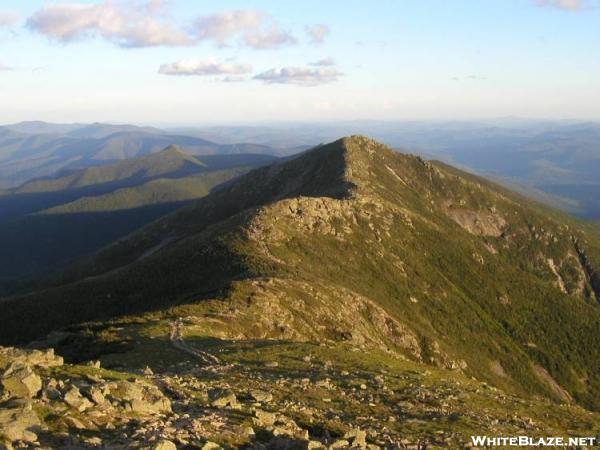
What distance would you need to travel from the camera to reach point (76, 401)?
75.3ft

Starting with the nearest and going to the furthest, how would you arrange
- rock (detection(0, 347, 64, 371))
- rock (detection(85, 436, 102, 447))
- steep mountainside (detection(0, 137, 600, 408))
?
1. rock (detection(85, 436, 102, 447))
2. rock (detection(0, 347, 64, 371))
3. steep mountainside (detection(0, 137, 600, 408))

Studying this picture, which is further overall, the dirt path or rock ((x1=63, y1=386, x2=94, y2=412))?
the dirt path

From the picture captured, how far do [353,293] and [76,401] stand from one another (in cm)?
8195

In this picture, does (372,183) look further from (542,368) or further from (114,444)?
(114,444)

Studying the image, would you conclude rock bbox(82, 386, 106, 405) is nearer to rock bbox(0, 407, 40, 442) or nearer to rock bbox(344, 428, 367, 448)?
rock bbox(0, 407, 40, 442)

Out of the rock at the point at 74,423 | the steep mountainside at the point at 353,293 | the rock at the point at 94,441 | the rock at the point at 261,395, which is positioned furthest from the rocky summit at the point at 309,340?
the steep mountainside at the point at 353,293

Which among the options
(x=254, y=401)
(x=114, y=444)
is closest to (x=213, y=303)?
(x=254, y=401)

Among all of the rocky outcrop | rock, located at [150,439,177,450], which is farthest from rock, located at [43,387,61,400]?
rock, located at [150,439,177,450]

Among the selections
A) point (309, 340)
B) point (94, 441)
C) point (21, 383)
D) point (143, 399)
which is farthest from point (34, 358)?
point (309, 340)

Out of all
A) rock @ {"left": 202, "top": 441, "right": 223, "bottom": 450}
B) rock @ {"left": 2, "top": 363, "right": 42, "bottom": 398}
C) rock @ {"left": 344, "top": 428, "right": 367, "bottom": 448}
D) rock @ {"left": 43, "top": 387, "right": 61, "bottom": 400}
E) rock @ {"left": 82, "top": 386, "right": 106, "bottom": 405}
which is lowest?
rock @ {"left": 344, "top": 428, "right": 367, "bottom": 448}

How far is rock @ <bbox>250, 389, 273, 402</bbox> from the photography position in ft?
102

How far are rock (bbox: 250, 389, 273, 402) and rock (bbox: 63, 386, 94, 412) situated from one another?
10506mm

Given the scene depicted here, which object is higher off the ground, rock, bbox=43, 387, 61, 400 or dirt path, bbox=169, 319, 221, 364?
rock, bbox=43, 387, 61, 400

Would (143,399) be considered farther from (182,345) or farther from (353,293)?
(353,293)
